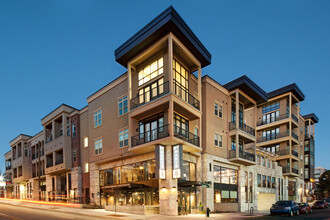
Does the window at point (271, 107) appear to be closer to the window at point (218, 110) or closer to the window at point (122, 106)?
the window at point (218, 110)

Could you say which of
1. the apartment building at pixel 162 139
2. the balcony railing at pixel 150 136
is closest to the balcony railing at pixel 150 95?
the apartment building at pixel 162 139

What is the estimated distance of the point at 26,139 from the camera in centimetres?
6072

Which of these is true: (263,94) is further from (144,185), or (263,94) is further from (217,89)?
(144,185)

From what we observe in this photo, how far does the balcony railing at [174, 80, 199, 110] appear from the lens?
26789mm

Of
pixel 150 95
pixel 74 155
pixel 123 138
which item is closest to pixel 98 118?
pixel 123 138

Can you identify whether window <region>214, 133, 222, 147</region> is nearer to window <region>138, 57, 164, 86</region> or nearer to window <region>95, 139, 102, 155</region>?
window <region>138, 57, 164, 86</region>

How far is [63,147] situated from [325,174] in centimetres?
8578

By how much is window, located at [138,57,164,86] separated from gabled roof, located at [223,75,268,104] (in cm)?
1245

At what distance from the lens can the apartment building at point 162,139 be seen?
25641 millimetres

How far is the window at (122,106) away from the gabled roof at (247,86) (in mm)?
14413

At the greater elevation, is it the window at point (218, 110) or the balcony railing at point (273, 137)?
the window at point (218, 110)

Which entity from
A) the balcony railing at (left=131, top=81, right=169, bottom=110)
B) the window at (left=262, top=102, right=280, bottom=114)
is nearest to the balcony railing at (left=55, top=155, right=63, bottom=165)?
the balcony railing at (left=131, top=81, right=169, bottom=110)

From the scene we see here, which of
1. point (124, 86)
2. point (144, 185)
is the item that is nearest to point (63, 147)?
point (124, 86)

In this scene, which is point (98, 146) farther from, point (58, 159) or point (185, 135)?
point (185, 135)
